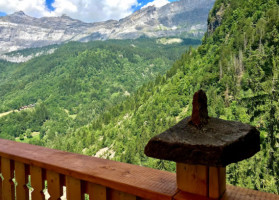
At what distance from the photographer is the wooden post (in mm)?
1515

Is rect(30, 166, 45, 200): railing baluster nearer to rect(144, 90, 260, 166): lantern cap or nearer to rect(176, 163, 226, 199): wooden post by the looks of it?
rect(144, 90, 260, 166): lantern cap

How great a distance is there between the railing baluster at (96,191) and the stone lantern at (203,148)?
555 millimetres

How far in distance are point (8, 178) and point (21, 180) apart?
9.7 inches

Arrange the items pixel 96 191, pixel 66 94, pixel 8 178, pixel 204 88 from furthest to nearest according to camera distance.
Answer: pixel 66 94 → pixel 204 88 → pixel 8 178 → pixel 96 191

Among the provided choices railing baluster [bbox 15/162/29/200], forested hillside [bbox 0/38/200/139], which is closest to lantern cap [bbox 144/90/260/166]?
railing baluster [bbox 15/162/29/200]

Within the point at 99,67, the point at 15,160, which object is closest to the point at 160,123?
the point at 15,160

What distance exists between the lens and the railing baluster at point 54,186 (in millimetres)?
2260

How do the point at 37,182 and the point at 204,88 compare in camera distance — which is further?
the point at 204,88

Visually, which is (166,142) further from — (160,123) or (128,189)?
(160,123)

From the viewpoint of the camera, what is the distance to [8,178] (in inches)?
108

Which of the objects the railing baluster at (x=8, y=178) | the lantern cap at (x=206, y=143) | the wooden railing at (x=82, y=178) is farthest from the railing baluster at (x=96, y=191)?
the railing baluster at (x=8, y=178)

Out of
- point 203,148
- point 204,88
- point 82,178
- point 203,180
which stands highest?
point 203,148

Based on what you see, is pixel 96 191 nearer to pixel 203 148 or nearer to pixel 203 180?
pixel 203 180

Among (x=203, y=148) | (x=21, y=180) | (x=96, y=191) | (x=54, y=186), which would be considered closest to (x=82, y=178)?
(x=96, y=191)
